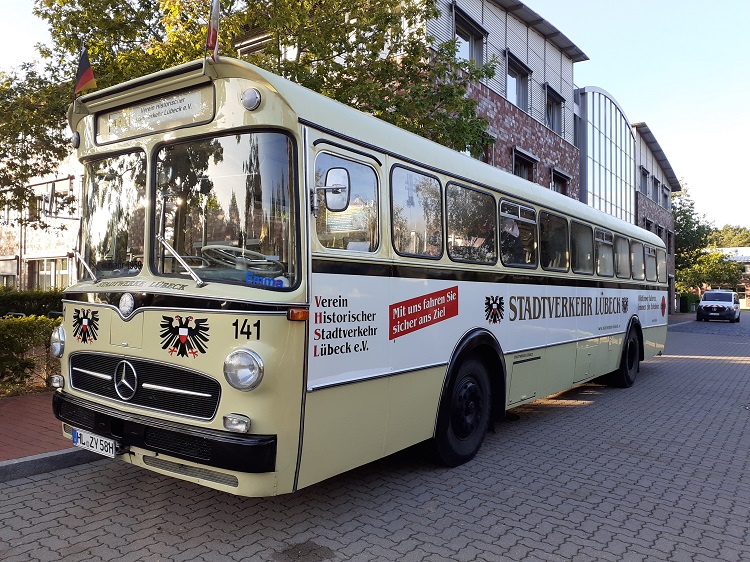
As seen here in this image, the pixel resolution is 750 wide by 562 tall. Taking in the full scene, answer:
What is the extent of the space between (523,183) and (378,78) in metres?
4.28

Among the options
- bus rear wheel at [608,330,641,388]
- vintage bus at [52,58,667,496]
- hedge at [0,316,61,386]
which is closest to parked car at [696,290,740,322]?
bus rear wheel at [608,330,641,388]

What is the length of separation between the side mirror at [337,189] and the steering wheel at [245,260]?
0.52m

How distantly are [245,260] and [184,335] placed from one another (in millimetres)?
605

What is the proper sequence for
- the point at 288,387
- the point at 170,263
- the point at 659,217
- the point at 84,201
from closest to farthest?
the point at 288,387 < the point at 170,263 < the point at 84,201 < the point at 659,217

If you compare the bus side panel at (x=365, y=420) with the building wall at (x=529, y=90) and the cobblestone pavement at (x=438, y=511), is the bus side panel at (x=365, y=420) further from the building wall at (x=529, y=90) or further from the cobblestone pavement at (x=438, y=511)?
the building wall at (x=529, y=90)

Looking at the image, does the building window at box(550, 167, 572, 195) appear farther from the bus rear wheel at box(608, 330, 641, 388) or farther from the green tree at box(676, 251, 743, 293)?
the green tree at box(676, 251, 743, 293)

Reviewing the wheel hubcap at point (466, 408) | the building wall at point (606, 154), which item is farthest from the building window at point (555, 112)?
the wheel hubcap at point (466, 408)

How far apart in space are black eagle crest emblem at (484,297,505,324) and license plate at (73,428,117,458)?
11.3 feet

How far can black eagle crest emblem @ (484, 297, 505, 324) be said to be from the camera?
5809mm

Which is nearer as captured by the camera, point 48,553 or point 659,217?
A: point 48,553

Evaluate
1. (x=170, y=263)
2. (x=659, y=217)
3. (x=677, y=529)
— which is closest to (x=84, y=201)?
(x=170, y=263)

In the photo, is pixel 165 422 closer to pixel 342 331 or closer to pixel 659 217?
pixel 342 331

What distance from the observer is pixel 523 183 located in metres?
6.91

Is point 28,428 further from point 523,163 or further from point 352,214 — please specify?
point 523,163
